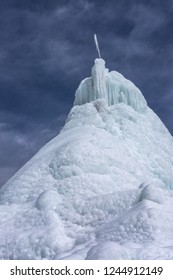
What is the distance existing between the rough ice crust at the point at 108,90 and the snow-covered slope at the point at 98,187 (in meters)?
0.06

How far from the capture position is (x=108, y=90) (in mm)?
27125

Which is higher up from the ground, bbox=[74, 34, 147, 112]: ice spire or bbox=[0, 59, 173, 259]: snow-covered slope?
bbox=[74, 34, 147, 112]: ice spire

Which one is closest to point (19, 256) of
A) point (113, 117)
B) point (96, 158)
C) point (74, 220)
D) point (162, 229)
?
point (74, 220)

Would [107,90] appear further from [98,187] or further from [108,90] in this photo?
[98,187]

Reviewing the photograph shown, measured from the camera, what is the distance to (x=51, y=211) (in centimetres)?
1580

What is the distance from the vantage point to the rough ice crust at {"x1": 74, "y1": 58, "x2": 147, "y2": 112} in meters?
27.0

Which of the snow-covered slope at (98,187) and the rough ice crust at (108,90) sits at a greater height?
the rough ice crust at (108,90)

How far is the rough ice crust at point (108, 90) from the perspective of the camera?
2698 cm

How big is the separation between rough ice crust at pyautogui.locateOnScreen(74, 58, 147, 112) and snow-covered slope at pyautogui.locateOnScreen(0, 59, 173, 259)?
63 mm

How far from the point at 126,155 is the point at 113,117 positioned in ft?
13.8

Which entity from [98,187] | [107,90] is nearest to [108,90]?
[107,90]

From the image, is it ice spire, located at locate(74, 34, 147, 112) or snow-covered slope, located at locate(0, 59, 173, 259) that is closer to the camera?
snow-covered slope, located at locate(0, 59, 173, 259)

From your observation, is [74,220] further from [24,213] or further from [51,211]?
[24,213]

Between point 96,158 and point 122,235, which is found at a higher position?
point 96,158
